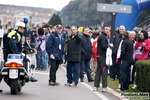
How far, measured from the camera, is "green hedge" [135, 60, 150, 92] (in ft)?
45.6

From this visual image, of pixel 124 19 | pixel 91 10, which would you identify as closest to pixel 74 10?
pixel 91 10

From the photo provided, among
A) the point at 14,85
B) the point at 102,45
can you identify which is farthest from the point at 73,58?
the point at 14,85

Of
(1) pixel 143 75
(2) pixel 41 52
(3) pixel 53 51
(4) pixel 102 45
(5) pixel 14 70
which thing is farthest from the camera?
(2) pixel 41 52

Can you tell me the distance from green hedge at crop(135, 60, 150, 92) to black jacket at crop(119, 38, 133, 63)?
46 centimetres

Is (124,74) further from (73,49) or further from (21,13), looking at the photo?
(21,13)

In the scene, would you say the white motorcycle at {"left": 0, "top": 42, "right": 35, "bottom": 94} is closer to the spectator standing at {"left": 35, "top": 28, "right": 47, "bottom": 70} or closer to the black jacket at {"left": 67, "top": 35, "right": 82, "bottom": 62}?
the black jacket at {"left": 67, "top": 35, "right": 82, "bottom": 62}

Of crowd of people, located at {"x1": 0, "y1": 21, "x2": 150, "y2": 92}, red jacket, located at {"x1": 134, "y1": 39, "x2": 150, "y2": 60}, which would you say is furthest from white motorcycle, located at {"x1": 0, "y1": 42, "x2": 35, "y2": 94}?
red jacket, located at {"x1": 134, "y1": 39, "x2": 150, "y2": 60}

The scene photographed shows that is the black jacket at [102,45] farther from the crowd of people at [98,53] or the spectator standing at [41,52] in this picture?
the spectator standing at [41,52]

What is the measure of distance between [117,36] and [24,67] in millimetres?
5859

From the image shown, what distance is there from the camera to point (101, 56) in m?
15.4

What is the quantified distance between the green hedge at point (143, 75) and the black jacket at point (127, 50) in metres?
0.46

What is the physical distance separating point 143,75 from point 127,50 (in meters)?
1.36

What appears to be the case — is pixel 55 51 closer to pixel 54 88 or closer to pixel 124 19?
pixel 54 88

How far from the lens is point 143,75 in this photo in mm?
14305
